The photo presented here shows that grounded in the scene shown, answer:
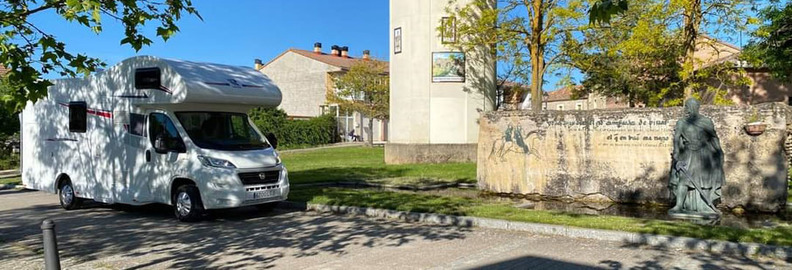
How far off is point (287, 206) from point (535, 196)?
522cm

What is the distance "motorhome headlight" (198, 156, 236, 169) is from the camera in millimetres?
9492

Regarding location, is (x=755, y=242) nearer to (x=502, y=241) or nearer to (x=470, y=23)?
(x=502, y=241)

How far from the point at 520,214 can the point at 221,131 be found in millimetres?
5333

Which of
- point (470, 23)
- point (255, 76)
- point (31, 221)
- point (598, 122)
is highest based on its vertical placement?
point (470, 23)

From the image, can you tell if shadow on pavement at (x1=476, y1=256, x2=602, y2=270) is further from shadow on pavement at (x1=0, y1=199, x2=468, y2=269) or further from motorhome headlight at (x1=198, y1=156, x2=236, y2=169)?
motorhome headlight at (x1=198, y1=156, x2=236, y2=169)

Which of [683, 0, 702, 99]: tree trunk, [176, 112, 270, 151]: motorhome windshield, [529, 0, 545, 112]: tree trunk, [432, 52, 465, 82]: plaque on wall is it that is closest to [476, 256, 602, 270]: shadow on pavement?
[176, 112, 270, 151]: motorhome windshield

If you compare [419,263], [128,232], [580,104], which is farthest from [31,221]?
[580,104]

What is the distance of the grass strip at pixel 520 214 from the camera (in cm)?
725

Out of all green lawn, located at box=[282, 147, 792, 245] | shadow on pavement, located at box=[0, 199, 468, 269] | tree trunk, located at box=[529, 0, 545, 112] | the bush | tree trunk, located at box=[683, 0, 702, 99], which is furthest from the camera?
the bush

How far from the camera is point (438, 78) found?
21312mm

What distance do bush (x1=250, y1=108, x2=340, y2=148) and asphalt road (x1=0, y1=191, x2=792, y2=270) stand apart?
3006cm

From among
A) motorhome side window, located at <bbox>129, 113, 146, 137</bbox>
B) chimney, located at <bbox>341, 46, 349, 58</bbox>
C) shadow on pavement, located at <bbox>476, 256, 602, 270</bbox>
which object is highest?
chimney, located at <bbox>341, 46, 349, 58</bbox>

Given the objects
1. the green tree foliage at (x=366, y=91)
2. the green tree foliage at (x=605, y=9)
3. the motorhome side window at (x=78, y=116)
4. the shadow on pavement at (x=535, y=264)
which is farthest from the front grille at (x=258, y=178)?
the green tree foliage at (x=366, y=91)

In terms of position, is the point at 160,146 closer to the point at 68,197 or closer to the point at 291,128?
the point at 68,197
